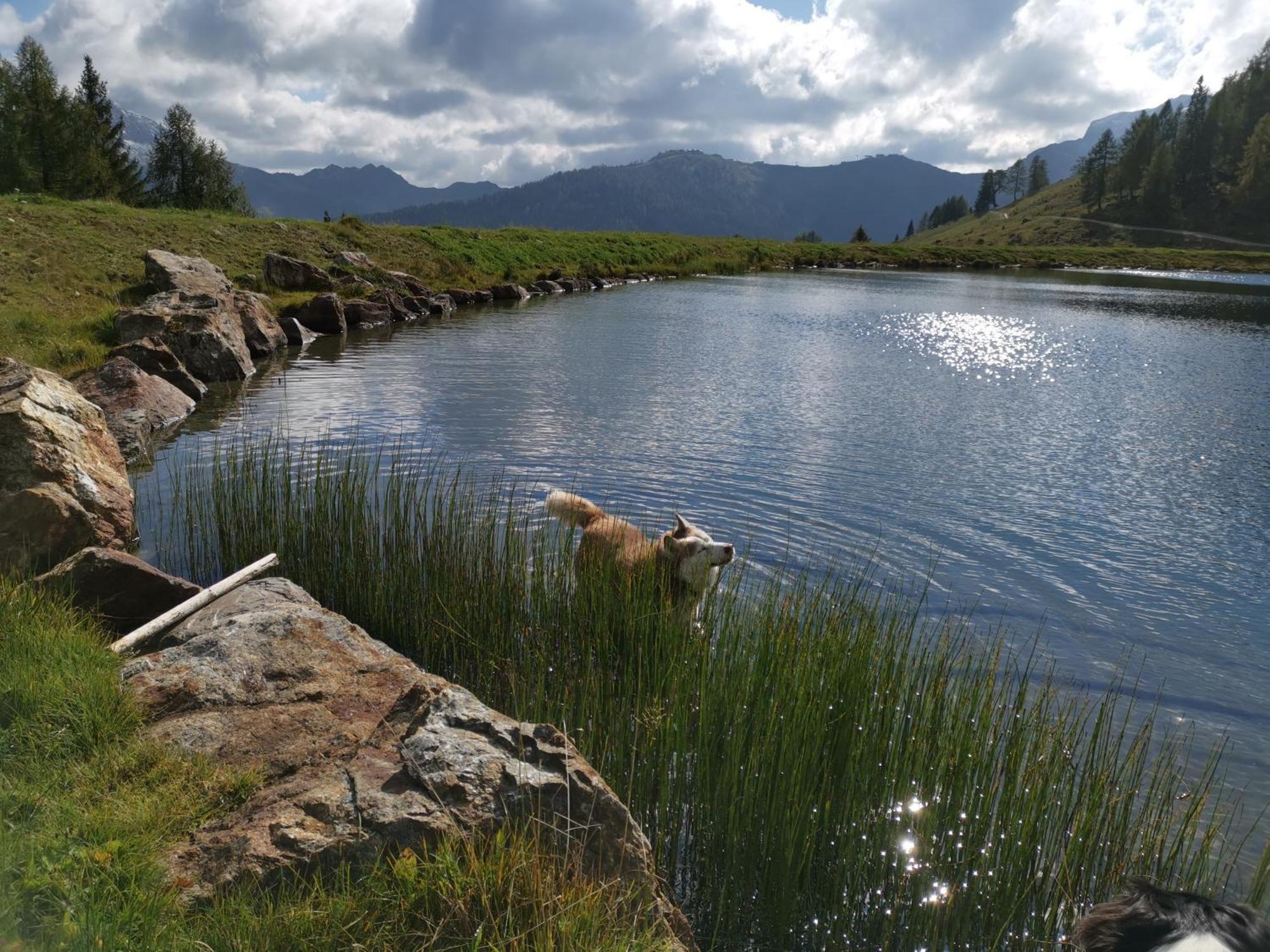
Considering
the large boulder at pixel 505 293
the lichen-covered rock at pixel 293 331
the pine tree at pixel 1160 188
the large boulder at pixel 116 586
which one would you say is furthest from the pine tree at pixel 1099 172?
the large boulder at pixel 116 586

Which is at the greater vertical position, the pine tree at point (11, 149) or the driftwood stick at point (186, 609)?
the pine tree at point (11, 149)

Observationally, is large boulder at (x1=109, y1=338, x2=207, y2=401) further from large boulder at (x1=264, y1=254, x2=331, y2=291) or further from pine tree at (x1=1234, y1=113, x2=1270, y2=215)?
pine tree at (x1=1234, y1=113, x2=1270, y2=215)

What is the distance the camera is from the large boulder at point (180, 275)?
24.1 meters

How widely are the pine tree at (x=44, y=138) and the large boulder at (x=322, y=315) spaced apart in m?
46.6

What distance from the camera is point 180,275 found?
24.4 metres

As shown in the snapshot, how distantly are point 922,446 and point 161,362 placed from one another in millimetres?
15668

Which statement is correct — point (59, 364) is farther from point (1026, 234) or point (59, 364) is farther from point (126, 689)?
point (1026, 234)

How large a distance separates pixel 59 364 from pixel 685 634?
16547 millimetres

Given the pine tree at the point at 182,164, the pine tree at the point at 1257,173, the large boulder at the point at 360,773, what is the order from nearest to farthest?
the large boulder at the point at 360,773, the pine tree at the point at 182,164, the pine tree at the point at 1257,173

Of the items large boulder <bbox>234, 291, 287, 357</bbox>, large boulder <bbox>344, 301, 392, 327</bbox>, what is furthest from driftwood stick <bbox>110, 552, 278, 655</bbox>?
large boulder <bbox>344, 301, 392, 327</bbox>

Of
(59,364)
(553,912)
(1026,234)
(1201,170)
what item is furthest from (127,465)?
(1201,170)

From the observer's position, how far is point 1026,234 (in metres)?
137

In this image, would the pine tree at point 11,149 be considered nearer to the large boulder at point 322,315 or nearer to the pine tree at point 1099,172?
the large boulder at point 322,315

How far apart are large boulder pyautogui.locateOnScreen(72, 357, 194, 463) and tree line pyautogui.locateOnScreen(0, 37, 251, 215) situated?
4717cm
